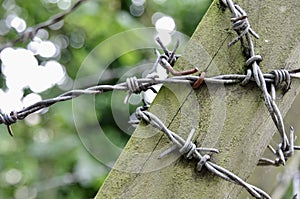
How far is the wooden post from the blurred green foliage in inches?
35.5

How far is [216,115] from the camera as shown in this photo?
0.62 meters

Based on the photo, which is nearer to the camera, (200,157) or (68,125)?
(200,157)

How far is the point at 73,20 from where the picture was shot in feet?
6.46

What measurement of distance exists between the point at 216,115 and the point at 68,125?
1116mm

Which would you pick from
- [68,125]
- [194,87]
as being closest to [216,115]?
[194,87]

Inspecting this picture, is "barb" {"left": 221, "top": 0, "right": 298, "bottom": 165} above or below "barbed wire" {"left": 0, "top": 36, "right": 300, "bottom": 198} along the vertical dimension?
above

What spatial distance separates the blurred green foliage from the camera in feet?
5.32

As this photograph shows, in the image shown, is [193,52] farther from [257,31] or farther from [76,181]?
[76,181]

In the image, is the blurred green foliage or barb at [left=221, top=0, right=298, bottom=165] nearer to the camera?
barb at [left=221, top=0, right=298, bottom=165]

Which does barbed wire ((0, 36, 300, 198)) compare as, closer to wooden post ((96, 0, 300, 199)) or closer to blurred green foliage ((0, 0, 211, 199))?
wooden post ((96, 0, 300, 199))

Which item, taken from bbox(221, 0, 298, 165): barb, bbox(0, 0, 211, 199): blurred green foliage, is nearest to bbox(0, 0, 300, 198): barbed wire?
bbox(221, 0, 298, 165): barb

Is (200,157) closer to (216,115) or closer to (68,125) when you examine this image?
(216,115)

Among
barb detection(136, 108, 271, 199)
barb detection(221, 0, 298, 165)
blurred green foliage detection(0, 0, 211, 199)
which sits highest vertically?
barb detection(221, 0, 298, 165)

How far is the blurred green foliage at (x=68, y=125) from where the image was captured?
63.9 inches
